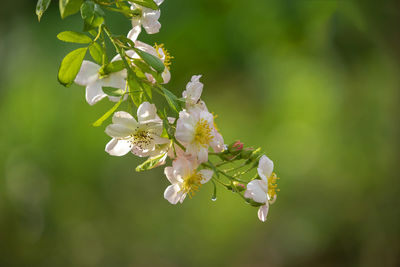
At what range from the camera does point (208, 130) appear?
1.50 ft

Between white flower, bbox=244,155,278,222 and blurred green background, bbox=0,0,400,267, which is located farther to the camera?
blurred green background, bbox=0,0,400,267

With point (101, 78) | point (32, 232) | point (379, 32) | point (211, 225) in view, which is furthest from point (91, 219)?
point (101, 78)

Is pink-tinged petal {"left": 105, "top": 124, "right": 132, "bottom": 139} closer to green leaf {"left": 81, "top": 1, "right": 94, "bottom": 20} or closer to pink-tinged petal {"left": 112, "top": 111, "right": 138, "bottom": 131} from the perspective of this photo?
pink-tinged petal {"left": 112, "top": 111, "right": 138, "bottom": 131}

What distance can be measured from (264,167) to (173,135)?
110 mm

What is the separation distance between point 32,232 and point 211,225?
4.39 feet

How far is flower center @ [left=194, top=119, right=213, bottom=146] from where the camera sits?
0.44 m

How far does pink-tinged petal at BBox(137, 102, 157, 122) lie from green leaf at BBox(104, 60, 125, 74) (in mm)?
63

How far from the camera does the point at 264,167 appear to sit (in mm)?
503

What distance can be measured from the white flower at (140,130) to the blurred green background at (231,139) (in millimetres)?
1800

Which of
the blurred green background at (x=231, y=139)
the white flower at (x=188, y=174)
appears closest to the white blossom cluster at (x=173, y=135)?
the white flower at (x=188, y=174)

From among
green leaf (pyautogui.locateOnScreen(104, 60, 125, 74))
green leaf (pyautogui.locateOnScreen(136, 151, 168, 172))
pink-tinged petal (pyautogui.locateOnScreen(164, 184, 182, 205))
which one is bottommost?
pink-tinged petal (pyautogui.locateOnScreen(164, 184, 182, 205))

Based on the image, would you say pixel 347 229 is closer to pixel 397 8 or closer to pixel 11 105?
pixel 397 8

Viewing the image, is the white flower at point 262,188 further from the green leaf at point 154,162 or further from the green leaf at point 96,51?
the green leaf at point 96,51

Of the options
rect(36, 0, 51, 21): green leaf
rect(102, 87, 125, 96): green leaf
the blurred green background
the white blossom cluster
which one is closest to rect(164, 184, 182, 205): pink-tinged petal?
the white blossom cluster
